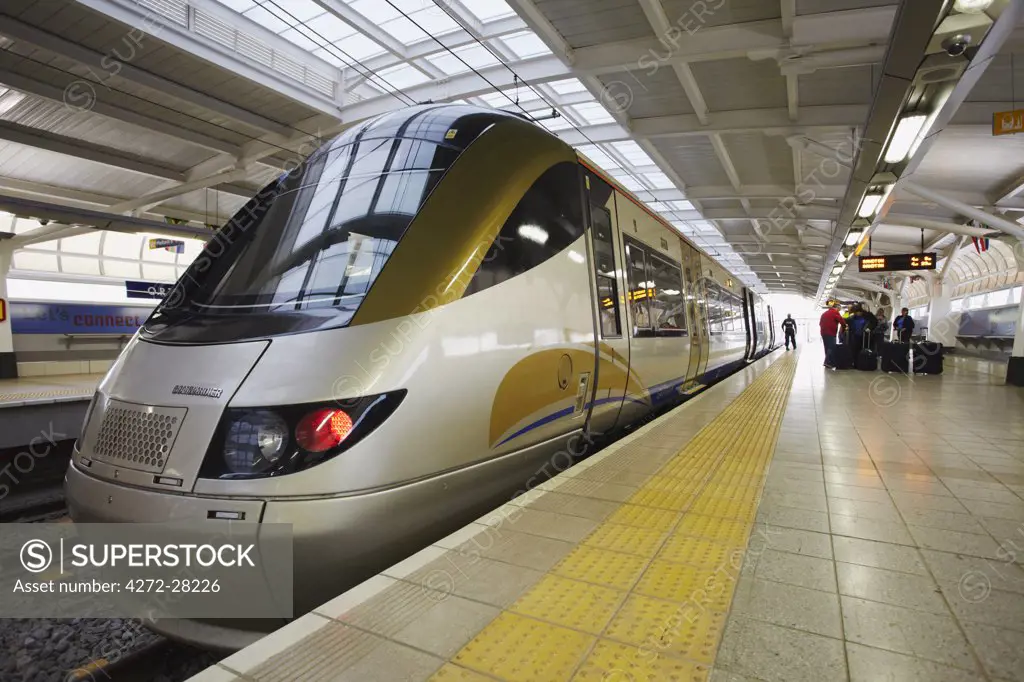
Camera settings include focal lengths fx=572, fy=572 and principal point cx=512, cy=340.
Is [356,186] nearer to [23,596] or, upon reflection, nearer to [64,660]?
[64,660]

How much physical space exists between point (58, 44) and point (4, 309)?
904 centimetres

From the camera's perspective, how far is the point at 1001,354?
1554 cm

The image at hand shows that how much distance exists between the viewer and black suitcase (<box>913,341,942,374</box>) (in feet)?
44.9

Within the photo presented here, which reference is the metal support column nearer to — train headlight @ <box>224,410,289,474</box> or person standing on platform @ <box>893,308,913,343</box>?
train headlight @ <box>224,410,289,474</box>

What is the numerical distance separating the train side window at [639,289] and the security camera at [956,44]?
9.21 ft

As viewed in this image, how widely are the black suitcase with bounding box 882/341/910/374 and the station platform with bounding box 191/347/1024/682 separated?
10.6 metres

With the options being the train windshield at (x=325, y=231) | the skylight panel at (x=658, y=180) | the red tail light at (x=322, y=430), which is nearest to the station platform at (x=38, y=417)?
the train windshield at (x=325, y=231)

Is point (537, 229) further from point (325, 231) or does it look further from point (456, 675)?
point (456, 675)

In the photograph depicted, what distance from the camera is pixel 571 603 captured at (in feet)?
7.38

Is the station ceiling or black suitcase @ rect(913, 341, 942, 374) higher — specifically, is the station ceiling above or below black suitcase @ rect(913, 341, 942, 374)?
above

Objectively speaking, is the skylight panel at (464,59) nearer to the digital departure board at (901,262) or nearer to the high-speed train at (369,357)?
the high-speed train at (369,357)

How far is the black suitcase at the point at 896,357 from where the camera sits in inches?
541

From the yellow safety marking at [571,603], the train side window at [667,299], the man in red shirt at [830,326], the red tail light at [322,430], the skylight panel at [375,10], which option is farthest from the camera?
the man in red shirt at [830,326]

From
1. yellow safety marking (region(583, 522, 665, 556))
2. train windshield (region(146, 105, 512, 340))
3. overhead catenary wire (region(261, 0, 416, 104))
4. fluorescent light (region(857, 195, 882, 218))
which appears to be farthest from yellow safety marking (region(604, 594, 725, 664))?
overhead catenary wire (region(261, 0, 416, 104))
